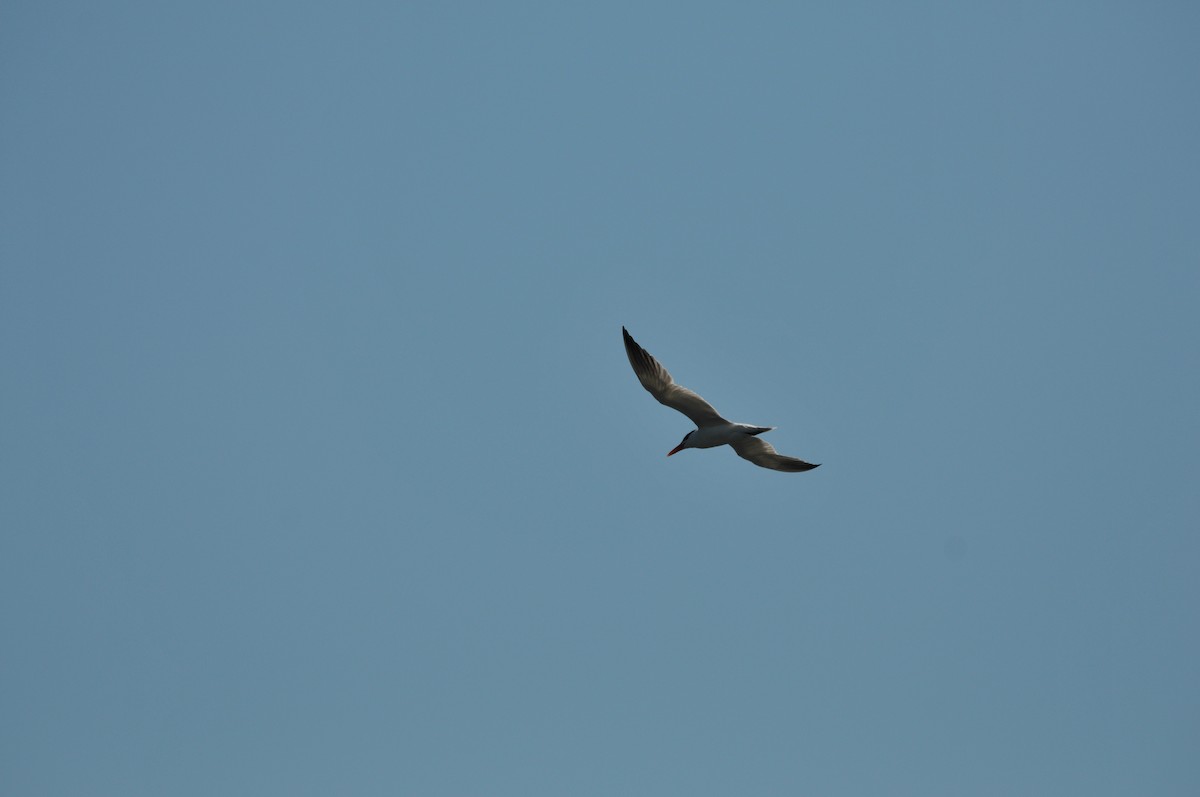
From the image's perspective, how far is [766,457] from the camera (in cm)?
4097

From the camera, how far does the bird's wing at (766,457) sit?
4031 centimetres

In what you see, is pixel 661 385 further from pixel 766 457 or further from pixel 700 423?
pixel 766 457

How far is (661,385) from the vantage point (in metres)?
38.6

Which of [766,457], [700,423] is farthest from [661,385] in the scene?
[766,457]

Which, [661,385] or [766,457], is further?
[766,457]

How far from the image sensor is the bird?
3847 centimetres

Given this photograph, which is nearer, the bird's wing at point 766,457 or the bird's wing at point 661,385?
the bird's wing at point 661,385

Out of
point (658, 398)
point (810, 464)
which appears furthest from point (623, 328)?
point (810, 464)

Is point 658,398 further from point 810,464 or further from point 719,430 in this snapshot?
point 810,464

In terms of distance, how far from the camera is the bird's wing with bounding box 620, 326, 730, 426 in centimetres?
3844

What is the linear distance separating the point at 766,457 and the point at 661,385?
14.6 feet

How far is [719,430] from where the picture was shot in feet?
129

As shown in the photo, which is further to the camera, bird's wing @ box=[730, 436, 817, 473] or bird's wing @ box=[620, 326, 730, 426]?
bird's wing @ box=[730, 436, 817, 473]

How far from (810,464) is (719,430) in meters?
3.30
